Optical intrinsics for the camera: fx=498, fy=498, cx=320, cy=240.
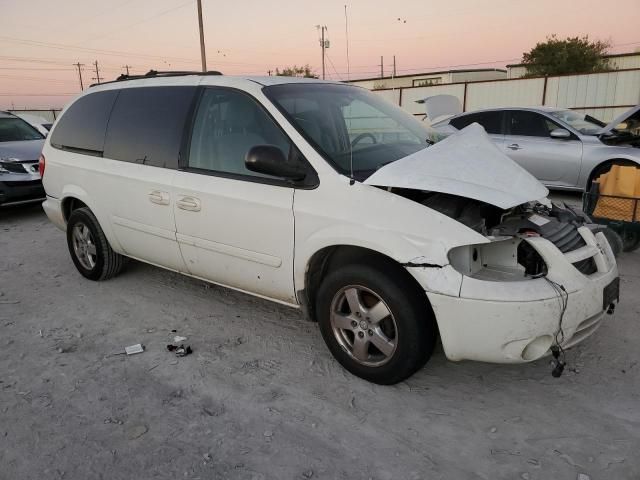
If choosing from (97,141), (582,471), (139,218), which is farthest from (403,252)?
(97,141)

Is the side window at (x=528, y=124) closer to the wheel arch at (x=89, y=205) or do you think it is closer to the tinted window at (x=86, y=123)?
the tinted window at (x=86, y=123)

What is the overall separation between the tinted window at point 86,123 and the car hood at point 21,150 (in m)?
3.75

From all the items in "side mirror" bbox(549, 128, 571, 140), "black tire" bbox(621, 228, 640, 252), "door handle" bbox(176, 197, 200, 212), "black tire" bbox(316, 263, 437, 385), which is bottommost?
"black tire" bbox(621, 228, 640, 252)

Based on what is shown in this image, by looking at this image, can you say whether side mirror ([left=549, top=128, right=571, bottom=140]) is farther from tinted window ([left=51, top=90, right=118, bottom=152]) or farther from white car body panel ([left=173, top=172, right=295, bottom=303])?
tinted window ([left=51, top=90, right=118, bottom=152])

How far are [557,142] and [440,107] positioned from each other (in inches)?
95.0

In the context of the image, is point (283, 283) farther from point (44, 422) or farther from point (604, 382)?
point (604, 382)

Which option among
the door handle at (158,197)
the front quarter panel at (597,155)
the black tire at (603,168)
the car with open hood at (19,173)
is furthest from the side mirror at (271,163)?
the car with open hood at (19,173)

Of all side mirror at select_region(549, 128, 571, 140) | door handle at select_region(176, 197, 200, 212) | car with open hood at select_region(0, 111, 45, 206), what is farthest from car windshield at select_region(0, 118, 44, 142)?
side mirror at select_region(549, 128, 571, 140)

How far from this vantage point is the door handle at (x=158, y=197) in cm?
373

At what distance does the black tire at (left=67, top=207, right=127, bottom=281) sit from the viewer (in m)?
4.60

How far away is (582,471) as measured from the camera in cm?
225

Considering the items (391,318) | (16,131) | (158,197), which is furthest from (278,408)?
(16,131)

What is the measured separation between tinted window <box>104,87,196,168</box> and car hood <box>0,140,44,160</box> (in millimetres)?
4751

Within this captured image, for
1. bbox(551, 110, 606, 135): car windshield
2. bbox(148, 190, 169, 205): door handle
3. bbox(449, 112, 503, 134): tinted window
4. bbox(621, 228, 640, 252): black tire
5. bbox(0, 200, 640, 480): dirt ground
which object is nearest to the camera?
bbox(0, 200, 640, 480): dirt ground
